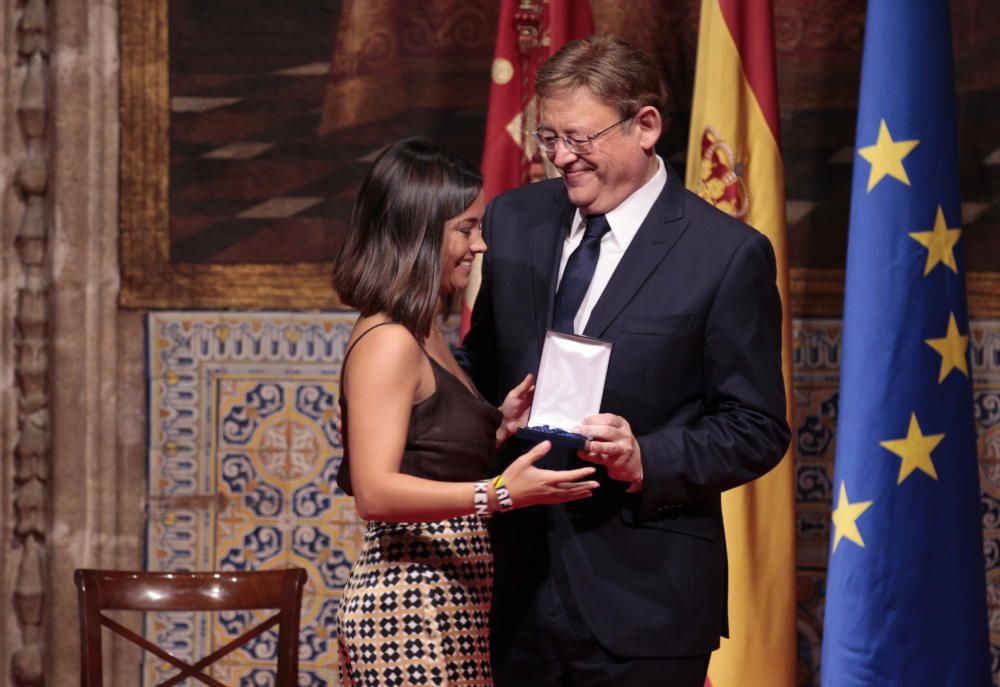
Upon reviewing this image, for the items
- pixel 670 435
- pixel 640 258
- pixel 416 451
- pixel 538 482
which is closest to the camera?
pixel 538 482

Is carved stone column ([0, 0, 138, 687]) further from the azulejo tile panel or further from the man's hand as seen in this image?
the man's hand

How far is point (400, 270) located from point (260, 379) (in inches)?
74.1

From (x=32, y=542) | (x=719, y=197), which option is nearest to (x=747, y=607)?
(x=719, y=197)

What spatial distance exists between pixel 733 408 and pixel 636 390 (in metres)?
0.18

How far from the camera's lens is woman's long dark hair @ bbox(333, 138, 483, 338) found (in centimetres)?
216

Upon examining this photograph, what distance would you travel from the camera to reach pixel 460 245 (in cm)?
222

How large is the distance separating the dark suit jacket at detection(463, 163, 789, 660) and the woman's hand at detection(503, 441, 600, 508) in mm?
239

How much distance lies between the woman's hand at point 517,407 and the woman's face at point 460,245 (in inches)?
8.9

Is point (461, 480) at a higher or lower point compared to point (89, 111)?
lower

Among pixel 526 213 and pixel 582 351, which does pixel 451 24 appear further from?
pixel 582 351

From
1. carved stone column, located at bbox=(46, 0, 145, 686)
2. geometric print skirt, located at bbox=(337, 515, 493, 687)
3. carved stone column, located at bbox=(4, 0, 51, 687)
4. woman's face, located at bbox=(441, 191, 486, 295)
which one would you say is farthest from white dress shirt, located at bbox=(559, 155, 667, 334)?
carved stone column, located at bbox=(4, 0, 51, 687)

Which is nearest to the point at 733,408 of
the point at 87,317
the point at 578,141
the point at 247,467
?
the point at 578,141

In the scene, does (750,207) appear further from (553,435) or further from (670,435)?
(553,435)

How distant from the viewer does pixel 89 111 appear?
3922 millimetres
